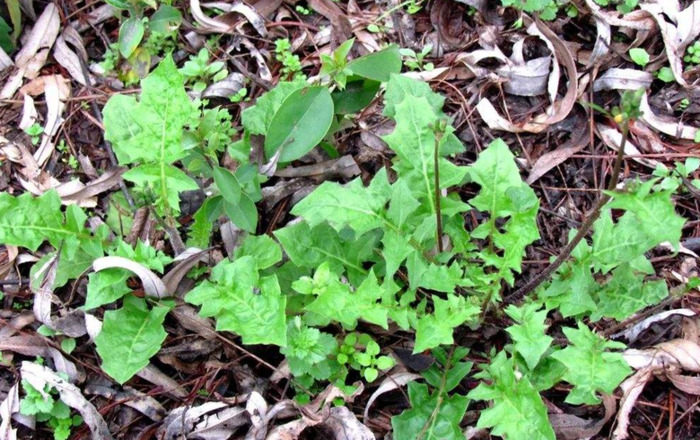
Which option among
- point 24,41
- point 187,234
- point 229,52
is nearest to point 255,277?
point 187,234

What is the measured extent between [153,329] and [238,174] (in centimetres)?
69

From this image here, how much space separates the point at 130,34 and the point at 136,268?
126 centimetres

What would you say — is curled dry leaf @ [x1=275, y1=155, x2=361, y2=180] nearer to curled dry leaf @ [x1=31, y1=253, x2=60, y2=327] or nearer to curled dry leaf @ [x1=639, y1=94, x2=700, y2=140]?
curled dry leaf @ [x1=31, y1=253, x2=60, y2=327]

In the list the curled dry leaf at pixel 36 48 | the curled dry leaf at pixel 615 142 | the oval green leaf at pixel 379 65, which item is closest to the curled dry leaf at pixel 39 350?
the curled dry leaf at pixel 36 48

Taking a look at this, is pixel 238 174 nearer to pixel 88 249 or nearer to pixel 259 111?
pixel 259 111

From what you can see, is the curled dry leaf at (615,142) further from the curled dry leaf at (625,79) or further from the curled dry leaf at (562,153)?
the curled dry leaf at (625,79)

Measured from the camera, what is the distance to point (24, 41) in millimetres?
3520

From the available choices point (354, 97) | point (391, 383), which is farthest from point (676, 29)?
point (391, 383)

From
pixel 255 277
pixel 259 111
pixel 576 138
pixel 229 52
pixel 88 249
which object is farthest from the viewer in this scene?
pixel 229 52

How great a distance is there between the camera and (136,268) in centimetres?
262

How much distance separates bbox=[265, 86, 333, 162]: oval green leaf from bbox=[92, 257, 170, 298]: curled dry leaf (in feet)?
2.31

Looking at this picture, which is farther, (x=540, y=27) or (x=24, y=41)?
(x=24, y=41)

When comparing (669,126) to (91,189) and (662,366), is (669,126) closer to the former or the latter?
(662,366)

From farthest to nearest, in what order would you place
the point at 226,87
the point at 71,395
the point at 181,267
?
the point at 226,87
the point at 181,267
the point at 71,395
